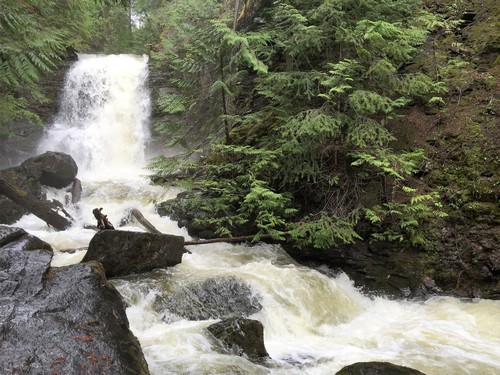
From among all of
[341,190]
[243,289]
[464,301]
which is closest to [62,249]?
[243,289]

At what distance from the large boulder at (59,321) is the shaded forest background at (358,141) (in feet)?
13.6

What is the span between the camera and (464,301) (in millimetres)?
7191

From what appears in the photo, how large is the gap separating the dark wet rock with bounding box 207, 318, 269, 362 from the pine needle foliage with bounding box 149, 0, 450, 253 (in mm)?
3053

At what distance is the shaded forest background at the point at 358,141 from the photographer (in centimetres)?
768

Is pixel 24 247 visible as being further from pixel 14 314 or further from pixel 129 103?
pixel 129 103

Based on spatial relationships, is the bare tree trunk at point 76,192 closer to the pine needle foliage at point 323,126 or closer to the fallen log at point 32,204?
the fallen log at point 32,204

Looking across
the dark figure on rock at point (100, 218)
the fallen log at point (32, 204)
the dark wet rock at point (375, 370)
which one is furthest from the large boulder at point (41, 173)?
the dark wet rock at point (375, 370)

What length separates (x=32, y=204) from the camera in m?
9.80

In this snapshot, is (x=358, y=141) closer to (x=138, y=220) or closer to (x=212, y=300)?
(x=212, y=300)

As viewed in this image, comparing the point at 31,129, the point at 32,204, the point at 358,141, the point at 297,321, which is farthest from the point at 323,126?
the point at 31,129

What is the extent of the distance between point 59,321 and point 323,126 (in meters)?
5.80

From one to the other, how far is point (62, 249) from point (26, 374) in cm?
563

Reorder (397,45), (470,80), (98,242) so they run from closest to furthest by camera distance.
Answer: (98,242)
(397,45)
(470,80)

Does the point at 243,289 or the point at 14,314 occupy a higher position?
the point at 14,314
